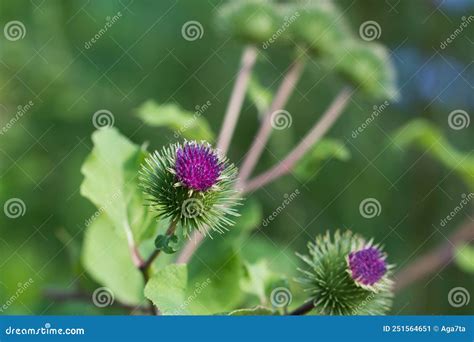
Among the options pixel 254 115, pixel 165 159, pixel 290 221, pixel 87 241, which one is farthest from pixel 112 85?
pixel 165 159

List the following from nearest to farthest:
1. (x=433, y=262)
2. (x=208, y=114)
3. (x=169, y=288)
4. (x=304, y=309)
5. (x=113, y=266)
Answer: (x=169, y=288) < (x=304, y=309) < (x=113, y=266) < (x=433, y=262) < (x=208, y=114)

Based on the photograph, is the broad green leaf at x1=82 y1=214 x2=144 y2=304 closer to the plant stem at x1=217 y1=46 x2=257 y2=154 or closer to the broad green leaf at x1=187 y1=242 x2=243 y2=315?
the broad green leaf at x1=187 y1=242 x2=243 y2=315

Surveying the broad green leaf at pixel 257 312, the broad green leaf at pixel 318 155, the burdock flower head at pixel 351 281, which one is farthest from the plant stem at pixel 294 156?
the broad green leaf at pixel 257 312

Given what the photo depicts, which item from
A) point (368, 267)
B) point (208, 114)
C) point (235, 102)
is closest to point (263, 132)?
point (235, 102)

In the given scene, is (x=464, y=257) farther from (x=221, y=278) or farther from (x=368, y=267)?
(x=221, y=278)

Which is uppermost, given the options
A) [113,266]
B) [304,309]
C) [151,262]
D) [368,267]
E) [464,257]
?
[464,257]

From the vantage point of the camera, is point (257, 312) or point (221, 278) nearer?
point (257, 312)

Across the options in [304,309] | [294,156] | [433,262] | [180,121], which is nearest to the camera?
[304,309]
